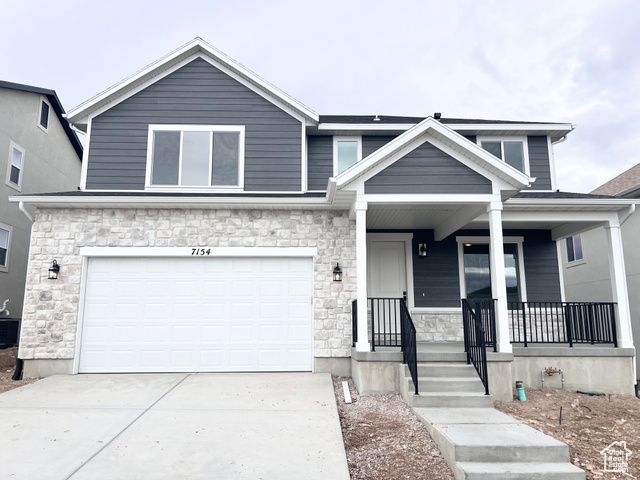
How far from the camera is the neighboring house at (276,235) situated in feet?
22.5

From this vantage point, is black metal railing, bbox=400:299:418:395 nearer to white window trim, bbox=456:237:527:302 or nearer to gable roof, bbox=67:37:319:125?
white window trim, bbox=456:237:527:302

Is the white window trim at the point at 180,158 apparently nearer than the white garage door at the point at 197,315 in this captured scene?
No

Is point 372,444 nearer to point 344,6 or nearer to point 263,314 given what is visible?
point 263,314

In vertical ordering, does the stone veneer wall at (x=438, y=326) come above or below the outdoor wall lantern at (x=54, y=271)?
below

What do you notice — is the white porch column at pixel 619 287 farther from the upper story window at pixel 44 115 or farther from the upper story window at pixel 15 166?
the upper story window at pixel 44 115

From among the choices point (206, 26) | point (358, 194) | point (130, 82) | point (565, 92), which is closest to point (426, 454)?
point (358, 194)

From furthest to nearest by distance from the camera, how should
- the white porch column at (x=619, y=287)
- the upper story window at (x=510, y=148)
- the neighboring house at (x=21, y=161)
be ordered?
the neighboring house at (x=21, y=161), the upper story window at (x=510, y=148), the white porch column at (x=619, y=287)

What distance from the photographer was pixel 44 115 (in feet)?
43.4

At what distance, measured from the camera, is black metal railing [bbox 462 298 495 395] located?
5.85 meters

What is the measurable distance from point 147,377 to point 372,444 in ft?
15.0

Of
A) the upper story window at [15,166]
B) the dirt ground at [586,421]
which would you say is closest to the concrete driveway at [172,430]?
the dirt ground at [586,421]

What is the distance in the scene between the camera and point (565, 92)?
24.6m

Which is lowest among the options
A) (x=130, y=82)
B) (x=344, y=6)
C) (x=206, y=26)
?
(x=130, y=82)

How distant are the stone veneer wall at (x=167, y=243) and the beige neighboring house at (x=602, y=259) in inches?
303
